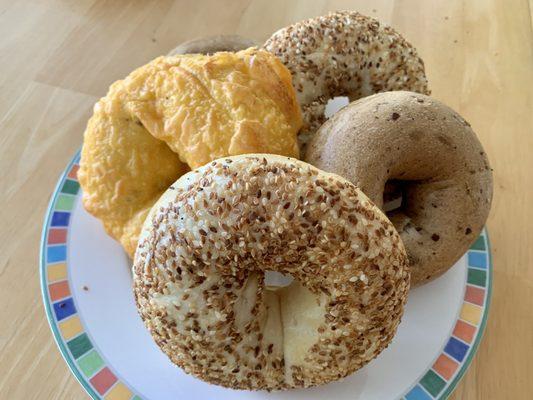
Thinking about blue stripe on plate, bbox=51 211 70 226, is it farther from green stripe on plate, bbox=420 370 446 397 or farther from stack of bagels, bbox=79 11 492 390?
green stripe on plate, bbox=420 370 446 397

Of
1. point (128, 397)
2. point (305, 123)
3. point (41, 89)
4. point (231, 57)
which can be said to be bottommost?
point (128, 397)

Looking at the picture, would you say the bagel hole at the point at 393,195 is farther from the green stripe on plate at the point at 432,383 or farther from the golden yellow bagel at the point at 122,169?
the golden yellow bagel at the point at 122,169

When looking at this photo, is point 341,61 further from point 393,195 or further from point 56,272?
point 56,272

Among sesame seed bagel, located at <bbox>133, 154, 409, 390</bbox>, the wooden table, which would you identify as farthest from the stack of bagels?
the wooden table

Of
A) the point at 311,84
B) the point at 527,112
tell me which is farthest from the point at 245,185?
the point at 527,112

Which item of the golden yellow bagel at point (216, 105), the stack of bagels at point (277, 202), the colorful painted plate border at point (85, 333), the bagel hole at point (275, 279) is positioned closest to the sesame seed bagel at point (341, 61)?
the stack of bagels at point (277, 202)

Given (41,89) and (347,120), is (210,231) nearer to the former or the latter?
(347,120)

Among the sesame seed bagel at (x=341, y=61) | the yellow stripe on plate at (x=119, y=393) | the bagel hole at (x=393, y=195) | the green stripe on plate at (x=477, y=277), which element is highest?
the sesame seed bagel at (x=341, y=61)
